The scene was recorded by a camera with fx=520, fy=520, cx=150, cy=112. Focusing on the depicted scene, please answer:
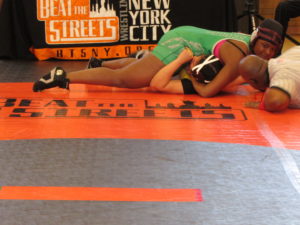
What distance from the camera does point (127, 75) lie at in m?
3.69

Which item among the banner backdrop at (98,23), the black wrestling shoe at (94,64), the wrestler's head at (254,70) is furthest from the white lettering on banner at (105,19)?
the wrestler's head at (254,70)

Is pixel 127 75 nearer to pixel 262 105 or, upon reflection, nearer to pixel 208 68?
pixel 208 68

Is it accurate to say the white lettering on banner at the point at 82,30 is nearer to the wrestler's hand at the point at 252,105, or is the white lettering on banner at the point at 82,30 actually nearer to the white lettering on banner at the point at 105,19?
the white lettering on banner at the point at 105,19

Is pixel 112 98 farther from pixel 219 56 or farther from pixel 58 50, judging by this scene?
pixel 58 50

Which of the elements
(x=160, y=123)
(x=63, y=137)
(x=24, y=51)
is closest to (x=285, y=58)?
(x=160, y=123)

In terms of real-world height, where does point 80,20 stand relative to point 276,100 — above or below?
above

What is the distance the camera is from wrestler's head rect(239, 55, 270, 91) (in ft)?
10.9

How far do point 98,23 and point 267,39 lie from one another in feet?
6.42

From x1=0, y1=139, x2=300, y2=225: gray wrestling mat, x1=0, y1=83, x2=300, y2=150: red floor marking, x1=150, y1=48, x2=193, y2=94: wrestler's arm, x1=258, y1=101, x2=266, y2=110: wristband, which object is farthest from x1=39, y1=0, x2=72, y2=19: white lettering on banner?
x1=0, y1=139, x2=300, y2=225: gray wrestling mat

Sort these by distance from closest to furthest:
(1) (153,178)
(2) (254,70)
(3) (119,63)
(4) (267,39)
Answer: (1) (153,178) → (2) (254,70) → (4) (267,39) → (3) (119,63)

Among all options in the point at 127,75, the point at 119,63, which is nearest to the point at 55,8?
the point at 119,63

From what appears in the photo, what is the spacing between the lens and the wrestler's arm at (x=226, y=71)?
347 centimetres

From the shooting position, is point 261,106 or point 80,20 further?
point 80,20

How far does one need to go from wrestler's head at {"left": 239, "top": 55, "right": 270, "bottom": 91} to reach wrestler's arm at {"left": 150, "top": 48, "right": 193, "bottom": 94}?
46 centimetres
